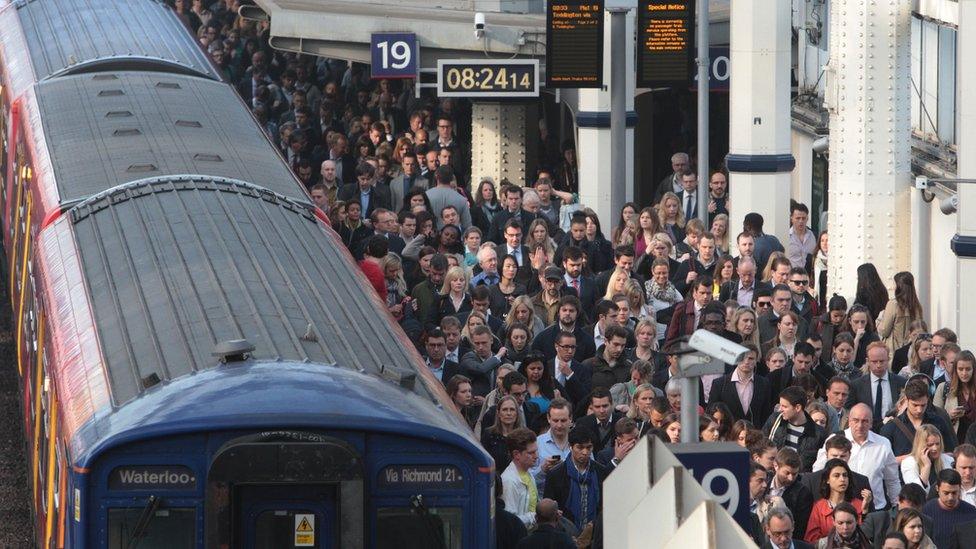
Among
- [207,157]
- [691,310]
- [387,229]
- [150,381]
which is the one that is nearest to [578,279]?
[691,310]

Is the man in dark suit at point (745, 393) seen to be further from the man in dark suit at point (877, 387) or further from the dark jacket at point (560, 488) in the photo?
the dark jacket at point (560, 488)

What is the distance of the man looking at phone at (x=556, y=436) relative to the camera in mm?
13766

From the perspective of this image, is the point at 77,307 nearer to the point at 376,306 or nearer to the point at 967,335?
the point at 376,306

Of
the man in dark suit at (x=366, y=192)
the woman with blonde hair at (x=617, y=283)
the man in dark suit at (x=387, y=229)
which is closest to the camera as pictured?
the woman with blonde hair at (x=617, y=283)

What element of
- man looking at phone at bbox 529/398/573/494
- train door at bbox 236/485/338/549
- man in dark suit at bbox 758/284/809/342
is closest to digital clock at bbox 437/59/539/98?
man in dark suit at bbox 758/284/809/342

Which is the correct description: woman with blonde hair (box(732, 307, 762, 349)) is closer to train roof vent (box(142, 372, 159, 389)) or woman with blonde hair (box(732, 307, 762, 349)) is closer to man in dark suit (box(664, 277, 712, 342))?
man in dark suit (box(664, 277, 712, 342))

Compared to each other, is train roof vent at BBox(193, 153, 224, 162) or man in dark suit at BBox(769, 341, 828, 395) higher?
train roof vent at BBox(193, 153, 224, 162)

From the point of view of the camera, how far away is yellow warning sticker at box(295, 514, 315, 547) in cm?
1014

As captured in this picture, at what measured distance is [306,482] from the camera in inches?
397

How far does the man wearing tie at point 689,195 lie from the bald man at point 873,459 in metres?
8.89

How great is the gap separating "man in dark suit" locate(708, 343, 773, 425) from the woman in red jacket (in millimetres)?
2048

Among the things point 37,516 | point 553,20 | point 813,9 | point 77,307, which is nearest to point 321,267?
point 77,307

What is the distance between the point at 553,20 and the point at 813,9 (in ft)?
19.6

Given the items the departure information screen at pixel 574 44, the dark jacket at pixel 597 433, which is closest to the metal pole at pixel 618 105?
the departure information screen at pixel 574 44
